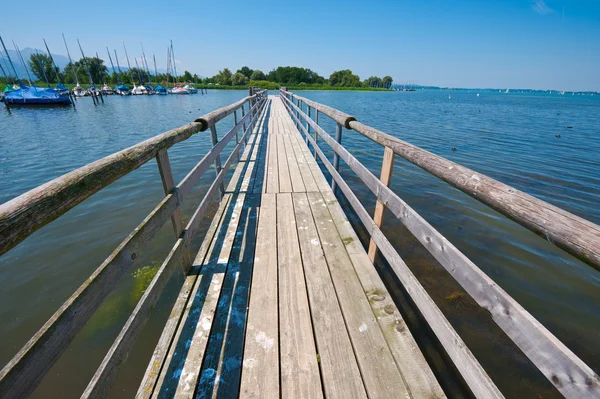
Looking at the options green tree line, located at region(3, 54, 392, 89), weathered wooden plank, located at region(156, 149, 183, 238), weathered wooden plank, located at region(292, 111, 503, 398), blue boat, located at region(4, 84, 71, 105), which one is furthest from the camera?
green tree line, located at region(3, 54, 392, 89)

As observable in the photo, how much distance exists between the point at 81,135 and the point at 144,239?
1647 cm

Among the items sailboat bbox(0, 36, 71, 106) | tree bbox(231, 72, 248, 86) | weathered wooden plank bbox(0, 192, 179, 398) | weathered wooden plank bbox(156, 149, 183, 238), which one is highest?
tree bbox(231, 72, 248, 86)

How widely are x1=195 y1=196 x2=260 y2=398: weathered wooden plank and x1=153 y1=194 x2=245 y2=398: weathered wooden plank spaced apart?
50 millimetres

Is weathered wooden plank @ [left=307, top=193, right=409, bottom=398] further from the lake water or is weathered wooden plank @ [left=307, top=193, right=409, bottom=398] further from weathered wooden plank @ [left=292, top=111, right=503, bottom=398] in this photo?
the lake water

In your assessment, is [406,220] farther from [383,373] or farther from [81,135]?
[81,135]

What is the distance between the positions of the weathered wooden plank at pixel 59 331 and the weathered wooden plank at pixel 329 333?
1378mm

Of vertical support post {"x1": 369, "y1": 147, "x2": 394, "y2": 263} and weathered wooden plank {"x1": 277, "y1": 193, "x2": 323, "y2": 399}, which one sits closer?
weathered wooden plank {"x1": 277, "y1": 193, "x2": 323, "y2": 399}

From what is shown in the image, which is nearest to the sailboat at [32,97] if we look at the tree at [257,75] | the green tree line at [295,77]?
the green tree line at [295,77]

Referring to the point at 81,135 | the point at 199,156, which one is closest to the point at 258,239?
the point at 199,156

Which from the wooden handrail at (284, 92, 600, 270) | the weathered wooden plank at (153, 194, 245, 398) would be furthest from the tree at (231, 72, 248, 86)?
the wooden handrail at (284, 92, 600, 270)

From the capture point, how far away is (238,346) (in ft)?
6.03

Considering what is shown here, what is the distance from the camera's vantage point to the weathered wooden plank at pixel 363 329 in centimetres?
160

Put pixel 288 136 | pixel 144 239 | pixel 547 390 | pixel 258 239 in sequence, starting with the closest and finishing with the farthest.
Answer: pixel 144 239 → pixel 547 390 → pixel 258 239 → pixel 288 136

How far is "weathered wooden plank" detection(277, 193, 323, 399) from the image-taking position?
161cm
